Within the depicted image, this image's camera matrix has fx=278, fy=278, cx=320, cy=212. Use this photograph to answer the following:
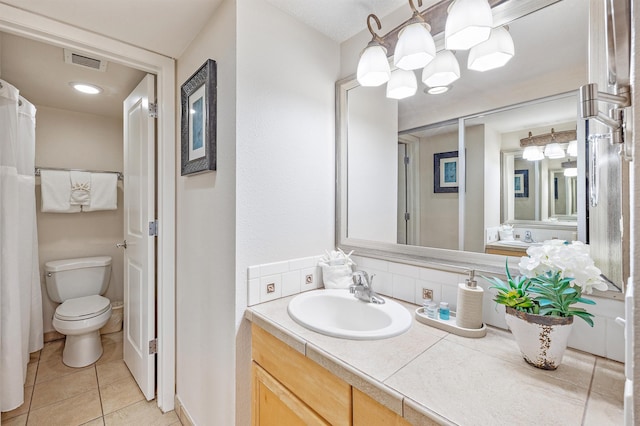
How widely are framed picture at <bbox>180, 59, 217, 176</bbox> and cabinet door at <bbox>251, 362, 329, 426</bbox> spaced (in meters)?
0.93

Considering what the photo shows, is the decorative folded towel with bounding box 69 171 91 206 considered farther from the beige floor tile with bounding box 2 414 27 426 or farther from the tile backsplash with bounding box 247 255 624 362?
the tile backsplash with bounding box 247 255 624 362

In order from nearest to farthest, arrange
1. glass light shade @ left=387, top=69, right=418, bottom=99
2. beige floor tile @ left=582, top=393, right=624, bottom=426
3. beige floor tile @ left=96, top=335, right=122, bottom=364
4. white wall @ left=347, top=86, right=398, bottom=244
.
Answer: beige floor tile @ left=582, top=393, right=624, bottom=426 < glass light shade @ left=387, top=69, right=418, bottom=99 < white wall @ left=347, top=86, right=398, bottom=244 < beige floor tile @ left=96, top=335, right=122, bottom=364

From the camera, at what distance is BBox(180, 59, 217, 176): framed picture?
1296 millimetres

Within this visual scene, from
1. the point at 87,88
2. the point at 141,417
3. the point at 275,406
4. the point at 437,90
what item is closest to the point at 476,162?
the point at 437,90

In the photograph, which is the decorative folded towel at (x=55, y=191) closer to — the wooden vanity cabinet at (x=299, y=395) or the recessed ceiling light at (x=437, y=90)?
the wooden vanity cabinet at (x=299, y=395)

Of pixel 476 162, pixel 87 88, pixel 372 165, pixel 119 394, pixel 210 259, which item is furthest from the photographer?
pixel 87 88

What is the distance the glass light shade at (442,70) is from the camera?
1.10m

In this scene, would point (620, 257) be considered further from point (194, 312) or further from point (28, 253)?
point (28, 253)

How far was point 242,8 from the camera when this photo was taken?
3.83 ft

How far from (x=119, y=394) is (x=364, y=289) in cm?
184

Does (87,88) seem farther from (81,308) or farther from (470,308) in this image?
(470,308)

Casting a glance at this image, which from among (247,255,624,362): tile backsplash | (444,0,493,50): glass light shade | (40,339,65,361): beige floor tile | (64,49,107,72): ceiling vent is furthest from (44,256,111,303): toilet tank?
(444,0,493,50): glass light shade

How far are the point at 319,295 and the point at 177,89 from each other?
1.51m

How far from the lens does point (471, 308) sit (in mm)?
932
